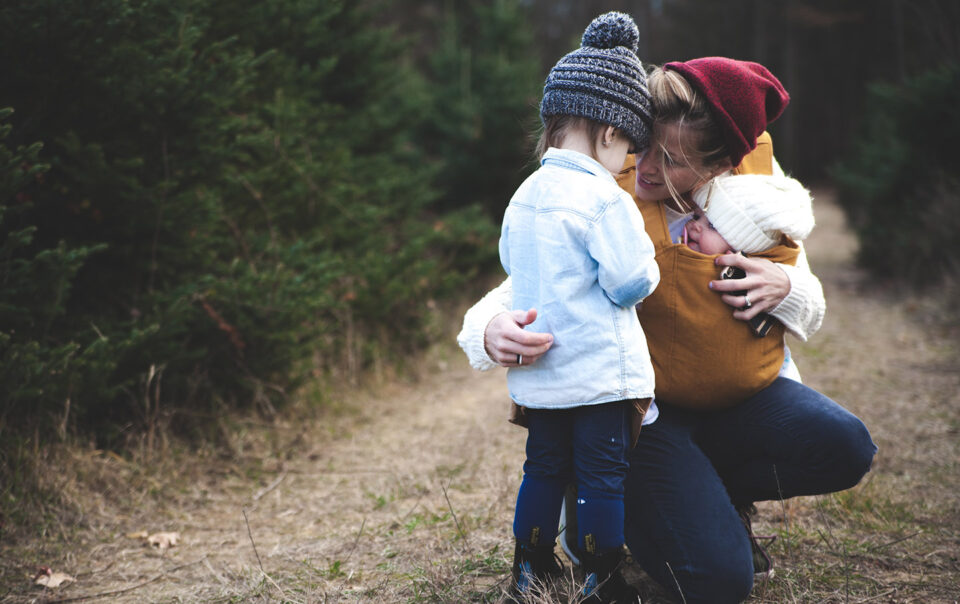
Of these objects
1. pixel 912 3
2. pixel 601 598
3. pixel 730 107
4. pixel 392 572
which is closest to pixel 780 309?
pixel 730 107

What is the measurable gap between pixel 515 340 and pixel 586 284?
0.25m

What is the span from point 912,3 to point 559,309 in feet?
27.3

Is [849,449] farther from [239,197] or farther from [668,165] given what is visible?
[239,197]

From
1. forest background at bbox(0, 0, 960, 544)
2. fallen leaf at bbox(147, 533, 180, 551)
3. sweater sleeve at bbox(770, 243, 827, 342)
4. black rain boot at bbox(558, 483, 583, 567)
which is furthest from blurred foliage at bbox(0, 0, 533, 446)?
sweater sleeve at bbox(770, 243, 827, 342)

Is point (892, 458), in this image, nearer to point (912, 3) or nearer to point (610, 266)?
point (610, 266)

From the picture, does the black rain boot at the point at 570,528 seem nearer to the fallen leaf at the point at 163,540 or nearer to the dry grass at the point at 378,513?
the dry grass at the point at 378,513

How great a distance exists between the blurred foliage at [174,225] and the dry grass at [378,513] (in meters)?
0.32

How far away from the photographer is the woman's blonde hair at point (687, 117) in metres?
1.94

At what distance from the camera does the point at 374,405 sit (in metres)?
4.61

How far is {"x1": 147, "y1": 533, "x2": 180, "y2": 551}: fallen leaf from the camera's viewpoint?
281cm

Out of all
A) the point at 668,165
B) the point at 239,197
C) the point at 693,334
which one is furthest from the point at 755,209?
the point at 239,197

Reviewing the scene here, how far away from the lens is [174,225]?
3.29 metres

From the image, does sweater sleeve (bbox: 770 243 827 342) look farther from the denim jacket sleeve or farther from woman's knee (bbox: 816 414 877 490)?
the denim jacket sleeve

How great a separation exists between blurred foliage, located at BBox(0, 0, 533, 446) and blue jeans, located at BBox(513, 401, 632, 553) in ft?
6.22
